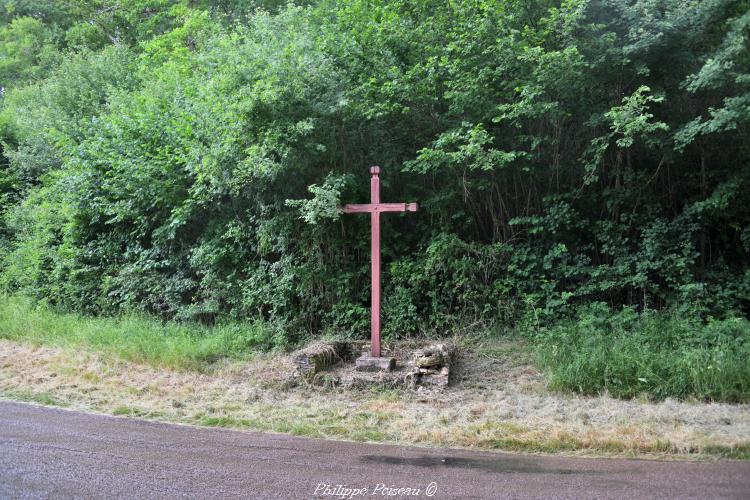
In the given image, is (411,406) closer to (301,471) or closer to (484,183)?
(301,471)

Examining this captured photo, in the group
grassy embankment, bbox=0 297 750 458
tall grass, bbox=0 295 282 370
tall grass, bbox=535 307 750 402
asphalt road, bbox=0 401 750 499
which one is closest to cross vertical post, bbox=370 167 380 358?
grassy embankment, bbox=0 297 750 458

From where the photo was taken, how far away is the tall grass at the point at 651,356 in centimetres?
666

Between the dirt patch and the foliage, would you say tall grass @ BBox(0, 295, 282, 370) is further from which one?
the foliage

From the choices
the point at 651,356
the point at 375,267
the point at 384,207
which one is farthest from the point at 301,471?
the point at 651,356

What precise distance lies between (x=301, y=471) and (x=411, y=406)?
2185mm

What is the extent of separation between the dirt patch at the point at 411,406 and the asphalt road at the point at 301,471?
345 mm

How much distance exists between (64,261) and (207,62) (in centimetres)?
540

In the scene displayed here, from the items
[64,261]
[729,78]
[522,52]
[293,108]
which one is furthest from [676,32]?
[64,261]

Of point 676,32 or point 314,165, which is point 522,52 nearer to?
point 676,32

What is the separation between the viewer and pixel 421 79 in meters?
9.40

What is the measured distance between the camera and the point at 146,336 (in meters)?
9.90

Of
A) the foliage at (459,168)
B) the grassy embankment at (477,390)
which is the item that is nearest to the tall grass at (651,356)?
the grassy embankment at (477,390)

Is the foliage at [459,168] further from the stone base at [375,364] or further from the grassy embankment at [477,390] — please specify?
the stone base at [375,364]

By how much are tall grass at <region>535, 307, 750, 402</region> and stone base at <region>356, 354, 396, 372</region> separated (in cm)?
199
